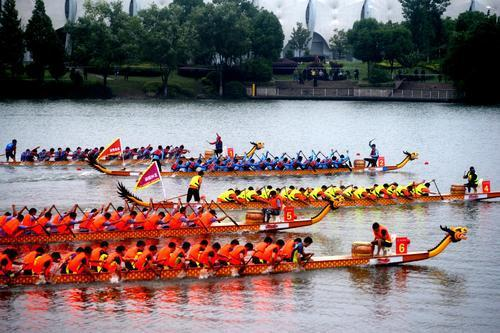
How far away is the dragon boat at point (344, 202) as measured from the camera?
77.8ft

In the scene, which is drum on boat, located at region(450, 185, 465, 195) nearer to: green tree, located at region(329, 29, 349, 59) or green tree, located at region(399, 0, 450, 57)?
green tree, located at region(399, 0, 450, 57)

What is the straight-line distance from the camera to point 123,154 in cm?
Result: 3459

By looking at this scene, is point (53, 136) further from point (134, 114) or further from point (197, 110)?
point (197, 110)

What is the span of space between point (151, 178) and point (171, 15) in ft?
150

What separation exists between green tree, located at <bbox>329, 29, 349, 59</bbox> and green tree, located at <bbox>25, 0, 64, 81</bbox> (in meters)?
33.9

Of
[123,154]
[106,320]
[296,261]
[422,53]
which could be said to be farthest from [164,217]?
[422,53]

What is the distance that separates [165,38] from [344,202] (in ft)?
139

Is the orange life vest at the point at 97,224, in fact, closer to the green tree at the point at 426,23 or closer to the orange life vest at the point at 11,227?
the orange life vest at the point at 11,227

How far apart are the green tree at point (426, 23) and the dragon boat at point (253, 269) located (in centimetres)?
6031

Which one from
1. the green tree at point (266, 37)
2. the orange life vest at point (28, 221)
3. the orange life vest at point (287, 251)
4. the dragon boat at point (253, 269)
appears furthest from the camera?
the green tree at point (266, 37)

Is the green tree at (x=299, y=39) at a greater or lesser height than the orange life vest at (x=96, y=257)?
greater

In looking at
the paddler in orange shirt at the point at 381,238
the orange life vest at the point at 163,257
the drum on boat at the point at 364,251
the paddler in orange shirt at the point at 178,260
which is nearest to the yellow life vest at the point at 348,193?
the paddler in orange shirt at the point at 381,238

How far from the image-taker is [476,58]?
208 feet

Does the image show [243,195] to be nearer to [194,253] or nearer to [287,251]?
[287,251]
